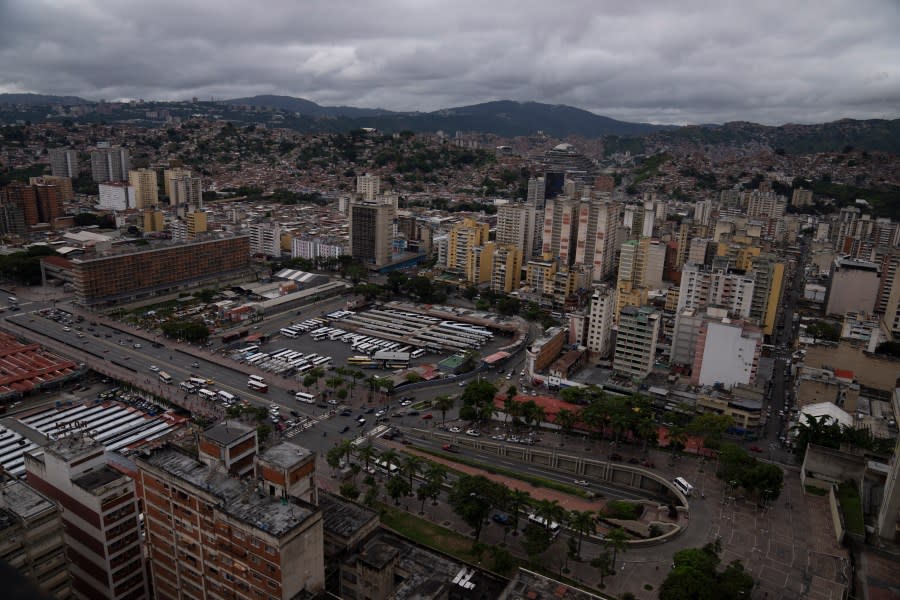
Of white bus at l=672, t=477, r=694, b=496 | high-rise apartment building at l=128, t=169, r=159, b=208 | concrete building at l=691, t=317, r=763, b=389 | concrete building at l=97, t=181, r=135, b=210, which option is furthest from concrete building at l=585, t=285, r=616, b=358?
concrete building at l=97, t=181, r=135, b=210

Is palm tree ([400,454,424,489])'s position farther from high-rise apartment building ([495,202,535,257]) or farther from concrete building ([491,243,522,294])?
high-rise apartment building ([495,202,535,257])

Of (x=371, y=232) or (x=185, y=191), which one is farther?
(x=185, y=191)

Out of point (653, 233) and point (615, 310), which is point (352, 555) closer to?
point (615, 310)

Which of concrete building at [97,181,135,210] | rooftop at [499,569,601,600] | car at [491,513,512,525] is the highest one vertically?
concrete building at [97,181,135,210]

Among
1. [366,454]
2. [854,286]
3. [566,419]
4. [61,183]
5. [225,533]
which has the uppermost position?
[61,183]

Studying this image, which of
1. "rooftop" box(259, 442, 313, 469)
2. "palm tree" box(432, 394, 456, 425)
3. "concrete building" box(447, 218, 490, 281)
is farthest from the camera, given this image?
"concrete building" box(447, 218, 490, 281)

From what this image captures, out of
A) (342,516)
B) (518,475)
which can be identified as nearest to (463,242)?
(518,475)

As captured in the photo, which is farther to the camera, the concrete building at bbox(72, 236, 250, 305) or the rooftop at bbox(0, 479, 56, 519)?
the concrete building at bbox(72, 236, 250, 305)

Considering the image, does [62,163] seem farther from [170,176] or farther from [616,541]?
[616,541]
